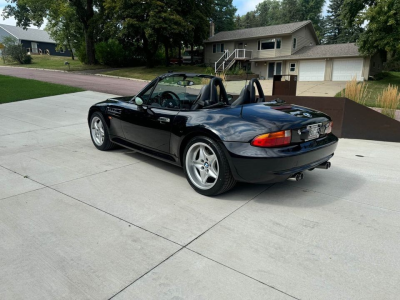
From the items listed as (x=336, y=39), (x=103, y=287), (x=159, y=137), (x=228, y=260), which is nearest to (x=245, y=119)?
(x=159, y=137)

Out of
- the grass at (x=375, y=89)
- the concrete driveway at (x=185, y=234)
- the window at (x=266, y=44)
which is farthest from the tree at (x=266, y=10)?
the concrete driveway at (x=185, y=234)

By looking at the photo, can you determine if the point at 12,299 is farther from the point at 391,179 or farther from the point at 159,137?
the point at 391,179

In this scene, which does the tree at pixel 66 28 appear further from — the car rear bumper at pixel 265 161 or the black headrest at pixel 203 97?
the car rear bumper at pixel 265 161

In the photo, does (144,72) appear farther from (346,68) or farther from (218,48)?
(346,68)

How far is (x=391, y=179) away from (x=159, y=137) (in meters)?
3.39

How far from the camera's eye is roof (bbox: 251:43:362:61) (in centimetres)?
3005

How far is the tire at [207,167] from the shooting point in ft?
11.5

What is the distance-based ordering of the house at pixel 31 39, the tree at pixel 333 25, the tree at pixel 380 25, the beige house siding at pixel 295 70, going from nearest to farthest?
the tree at pixel 380 25
the beige house siding at pixel 295 70
the house at pixel 31 39
the tree at pixel 333 25

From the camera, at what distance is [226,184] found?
3553 millimetres

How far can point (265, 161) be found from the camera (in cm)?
326

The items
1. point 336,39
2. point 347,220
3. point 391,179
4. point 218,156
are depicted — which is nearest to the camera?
point 347,220

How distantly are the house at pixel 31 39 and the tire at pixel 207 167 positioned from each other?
68.0m

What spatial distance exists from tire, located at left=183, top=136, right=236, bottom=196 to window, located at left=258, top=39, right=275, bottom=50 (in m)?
35.2

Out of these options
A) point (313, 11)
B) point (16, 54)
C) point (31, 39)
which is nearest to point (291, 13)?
point (313, 11)
